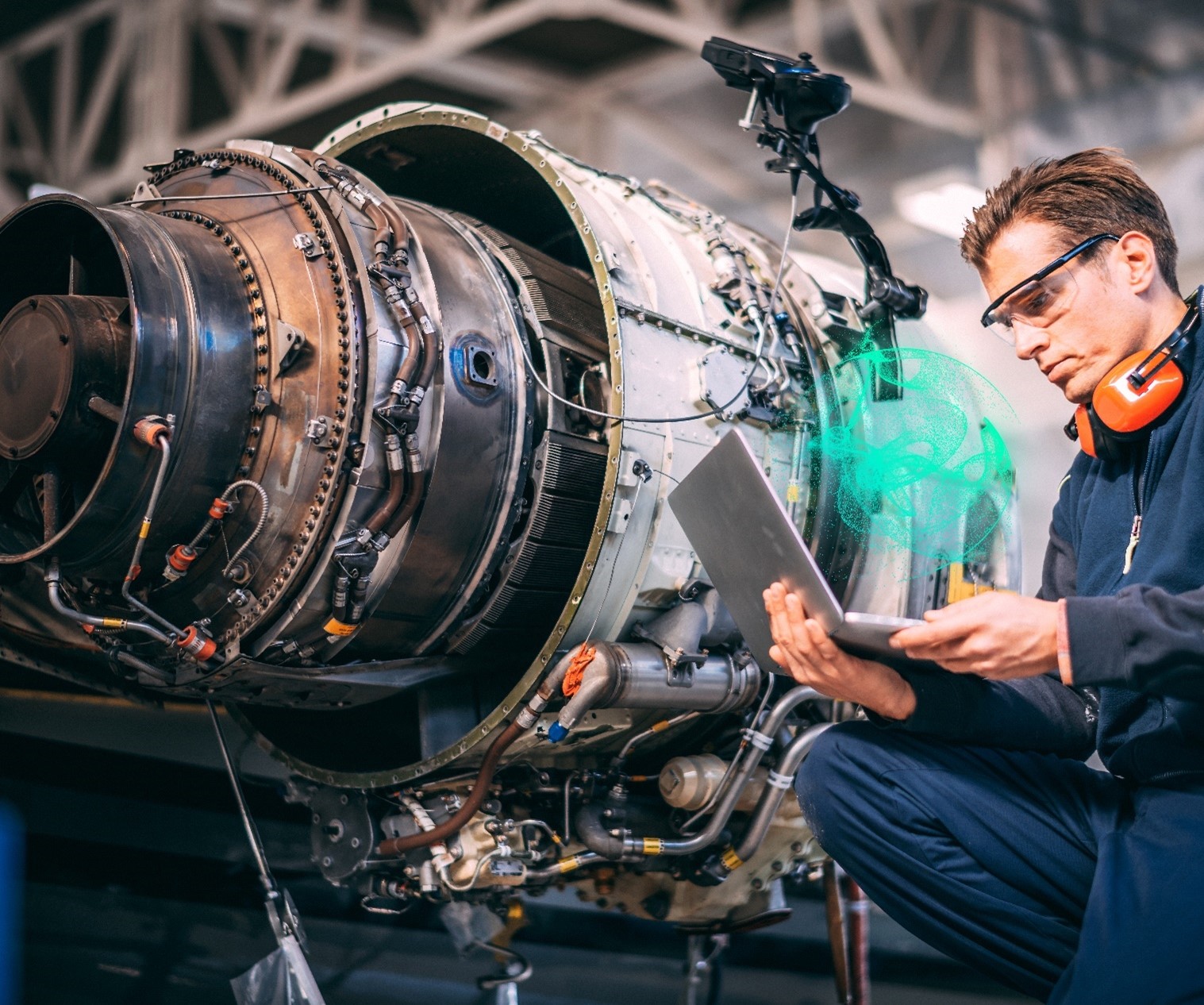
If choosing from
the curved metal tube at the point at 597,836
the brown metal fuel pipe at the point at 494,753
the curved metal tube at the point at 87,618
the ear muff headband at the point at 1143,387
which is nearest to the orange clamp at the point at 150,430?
the curved metal tube at the point at 87,618

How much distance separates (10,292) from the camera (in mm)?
2562

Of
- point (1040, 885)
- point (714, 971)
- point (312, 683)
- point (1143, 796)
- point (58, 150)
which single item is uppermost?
point (58, 150)

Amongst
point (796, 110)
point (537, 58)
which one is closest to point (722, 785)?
point (796, 110)

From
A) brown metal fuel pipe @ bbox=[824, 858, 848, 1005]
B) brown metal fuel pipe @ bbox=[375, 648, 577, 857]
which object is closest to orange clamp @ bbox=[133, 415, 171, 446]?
brown metal fuel pipe @ bbox=[375, 648, 577, 857]

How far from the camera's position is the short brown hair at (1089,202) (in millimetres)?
2076

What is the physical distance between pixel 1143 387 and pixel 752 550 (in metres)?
0.69

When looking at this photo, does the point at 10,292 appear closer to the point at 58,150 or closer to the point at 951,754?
the point at 951,754

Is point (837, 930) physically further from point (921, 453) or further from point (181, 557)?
point (181, 557)

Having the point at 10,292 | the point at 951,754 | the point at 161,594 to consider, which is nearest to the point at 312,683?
the point at 161,594

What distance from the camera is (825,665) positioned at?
78.0 inches

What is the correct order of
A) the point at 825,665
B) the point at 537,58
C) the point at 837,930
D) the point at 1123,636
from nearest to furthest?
the point at 1123,636 → the point at 825,665 → the point at 837,930 → the point at 537,58

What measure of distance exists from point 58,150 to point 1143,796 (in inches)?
344

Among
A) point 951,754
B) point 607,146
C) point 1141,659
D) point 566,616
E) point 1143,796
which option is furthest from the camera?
point 607,146

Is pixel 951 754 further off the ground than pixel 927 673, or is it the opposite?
pixel 927 673
